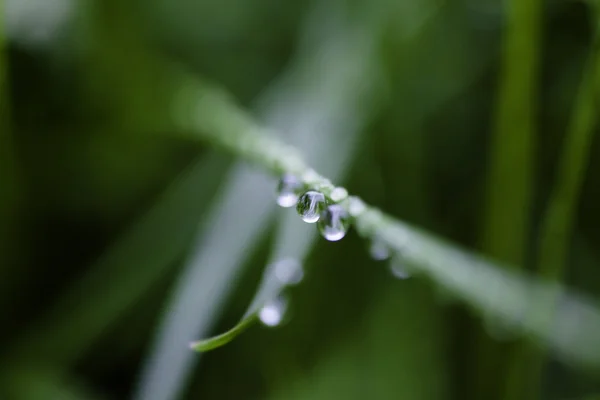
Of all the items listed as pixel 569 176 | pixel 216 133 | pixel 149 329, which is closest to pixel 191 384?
pixel 149 329

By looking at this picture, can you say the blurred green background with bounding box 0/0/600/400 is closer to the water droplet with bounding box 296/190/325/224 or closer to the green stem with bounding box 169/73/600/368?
the green stem with bounding box 169/73/600/368

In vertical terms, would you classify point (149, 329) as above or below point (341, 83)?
below

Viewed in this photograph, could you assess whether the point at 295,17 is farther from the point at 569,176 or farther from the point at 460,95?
the point at 569,176

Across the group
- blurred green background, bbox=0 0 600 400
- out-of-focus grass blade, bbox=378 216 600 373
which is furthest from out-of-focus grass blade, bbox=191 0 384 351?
out-of-focus grass blade, bbox=378 216 600 373

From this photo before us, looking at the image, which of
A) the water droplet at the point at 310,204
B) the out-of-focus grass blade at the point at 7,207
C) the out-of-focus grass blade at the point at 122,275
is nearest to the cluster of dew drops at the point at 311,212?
the water droplet at the point at 310,204

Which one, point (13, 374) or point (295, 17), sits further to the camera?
point (295, 17)

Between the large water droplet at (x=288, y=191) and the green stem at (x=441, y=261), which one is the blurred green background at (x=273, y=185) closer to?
the green stem at (x=441, y=261)

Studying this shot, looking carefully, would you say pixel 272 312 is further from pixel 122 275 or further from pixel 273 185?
pixel 122 275
